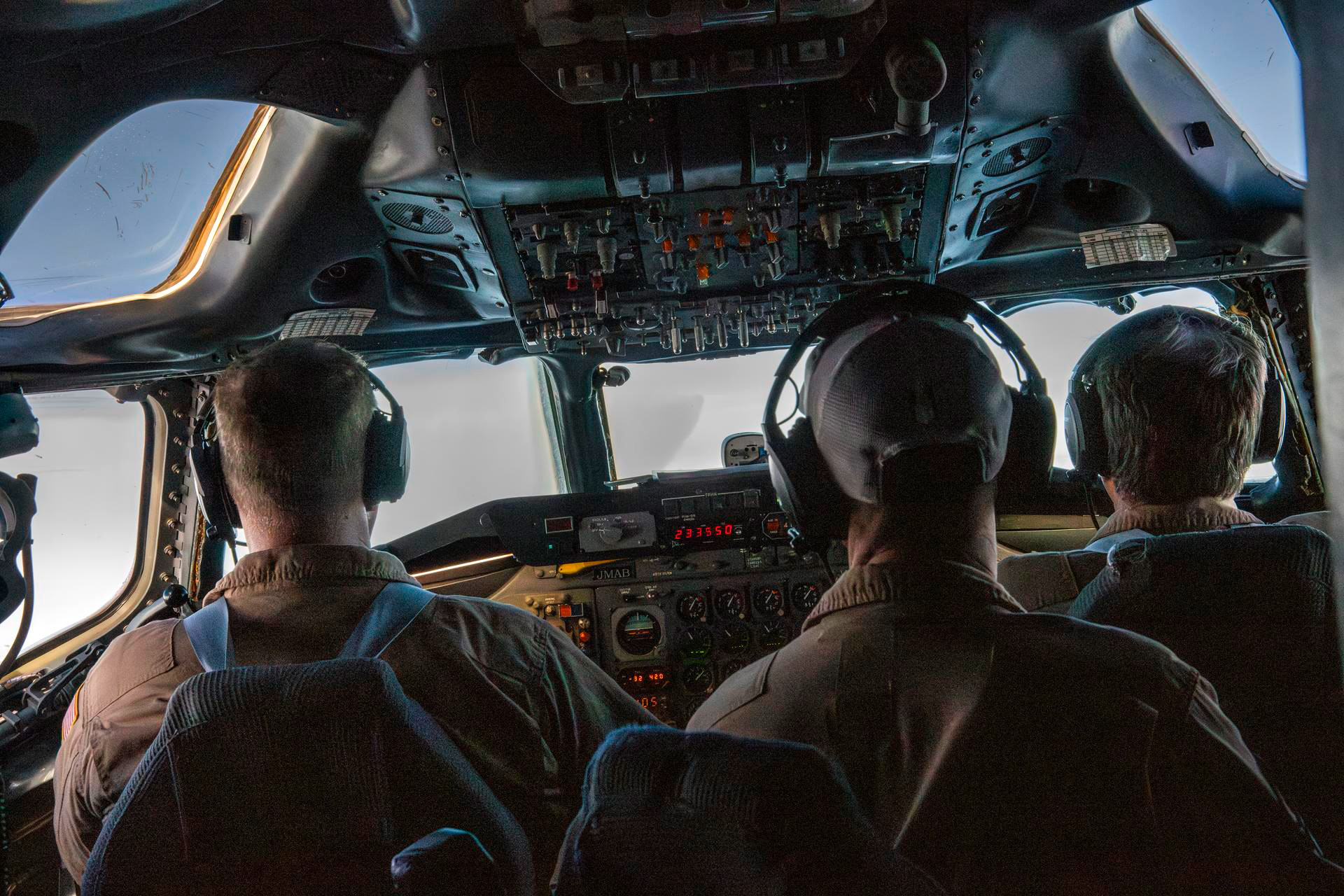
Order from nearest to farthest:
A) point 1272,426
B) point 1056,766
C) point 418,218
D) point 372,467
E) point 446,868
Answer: point 446,868, point 1056,766, point 372,467, point 1272,426, point 418,218

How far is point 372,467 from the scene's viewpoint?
1.84 metres

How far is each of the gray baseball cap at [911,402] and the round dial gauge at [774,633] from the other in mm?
1875

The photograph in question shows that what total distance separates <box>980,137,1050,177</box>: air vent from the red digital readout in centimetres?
138

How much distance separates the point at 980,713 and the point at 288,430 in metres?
1.34

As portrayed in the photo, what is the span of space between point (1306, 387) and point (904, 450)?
263 cm

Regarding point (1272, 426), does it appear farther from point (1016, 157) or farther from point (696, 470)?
point (696, 470)

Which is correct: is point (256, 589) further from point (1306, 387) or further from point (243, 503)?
point (1306, 387)

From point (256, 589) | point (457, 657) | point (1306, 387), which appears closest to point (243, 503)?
point (256, 589)

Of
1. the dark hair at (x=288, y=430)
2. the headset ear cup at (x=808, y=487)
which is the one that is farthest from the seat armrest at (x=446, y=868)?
the dark hair at (x=288, y=430)

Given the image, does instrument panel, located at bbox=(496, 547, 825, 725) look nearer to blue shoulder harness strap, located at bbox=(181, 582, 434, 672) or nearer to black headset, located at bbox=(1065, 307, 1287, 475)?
black headset, located at bbox=(1065, 307, 1287, 475)

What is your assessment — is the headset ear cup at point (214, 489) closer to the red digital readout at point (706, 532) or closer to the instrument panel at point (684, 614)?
the instrument panel at point (684, 614)

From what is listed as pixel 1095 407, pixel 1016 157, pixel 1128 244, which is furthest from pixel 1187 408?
pixel 1128 244

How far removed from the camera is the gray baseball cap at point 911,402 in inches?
45.6

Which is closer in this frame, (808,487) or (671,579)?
(808,487)
